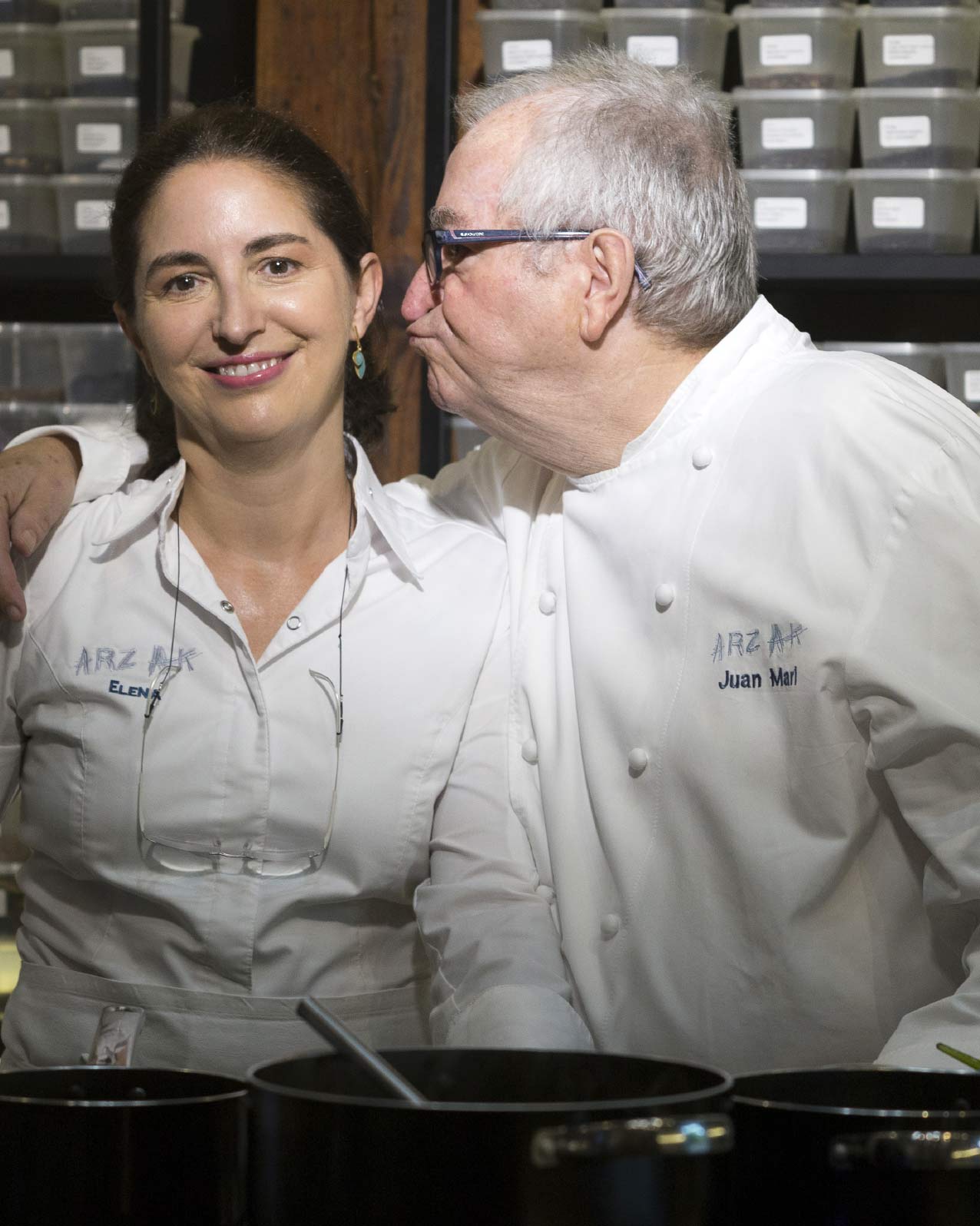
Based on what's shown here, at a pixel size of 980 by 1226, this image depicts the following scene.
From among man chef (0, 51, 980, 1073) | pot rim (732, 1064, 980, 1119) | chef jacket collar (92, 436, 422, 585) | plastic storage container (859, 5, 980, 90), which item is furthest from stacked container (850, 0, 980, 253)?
pot rim (732, 1064, 980, 1119)

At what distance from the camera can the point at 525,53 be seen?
2.18m

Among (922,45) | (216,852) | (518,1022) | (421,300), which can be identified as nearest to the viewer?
(518,1022)

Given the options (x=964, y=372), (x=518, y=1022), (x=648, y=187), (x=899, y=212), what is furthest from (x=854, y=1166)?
(x=899, y=212)

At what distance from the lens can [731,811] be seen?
1257 millimetres

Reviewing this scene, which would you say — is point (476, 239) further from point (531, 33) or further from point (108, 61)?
point (108, 61)

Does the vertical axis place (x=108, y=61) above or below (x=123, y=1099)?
above

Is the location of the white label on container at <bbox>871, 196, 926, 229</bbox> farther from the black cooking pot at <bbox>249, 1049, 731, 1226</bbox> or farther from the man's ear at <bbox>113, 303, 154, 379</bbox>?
the black cooking pot at <bbox>249, 1049, 731, 1226</bbox>

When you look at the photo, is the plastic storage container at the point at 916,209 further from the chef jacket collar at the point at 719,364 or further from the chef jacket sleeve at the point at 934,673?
the chef jacket sleeve at the point at 934,673

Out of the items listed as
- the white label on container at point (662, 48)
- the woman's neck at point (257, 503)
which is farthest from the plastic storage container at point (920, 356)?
the woman's neck at point (257, 503)

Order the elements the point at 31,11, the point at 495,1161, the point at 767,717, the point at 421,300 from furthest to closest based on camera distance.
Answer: the point at 31,11 → the point at 421,300 → the point at 767,717 → the point at 495,1161

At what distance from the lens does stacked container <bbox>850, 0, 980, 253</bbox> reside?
2.15 m

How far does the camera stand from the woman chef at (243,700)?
1370mm

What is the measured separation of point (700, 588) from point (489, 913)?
361 millimetres

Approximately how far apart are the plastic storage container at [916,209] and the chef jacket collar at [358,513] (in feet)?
3.57
